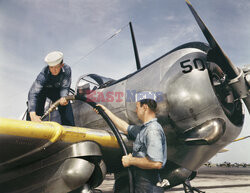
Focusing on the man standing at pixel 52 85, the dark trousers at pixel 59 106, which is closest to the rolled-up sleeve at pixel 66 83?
the man standing at pixel 52 85

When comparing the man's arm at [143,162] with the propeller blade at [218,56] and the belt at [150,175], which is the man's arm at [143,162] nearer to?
the belt at [150,175]

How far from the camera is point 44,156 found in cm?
285

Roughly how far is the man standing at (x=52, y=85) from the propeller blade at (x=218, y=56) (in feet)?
7.28

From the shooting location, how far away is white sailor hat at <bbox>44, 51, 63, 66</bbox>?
3546 millimetres

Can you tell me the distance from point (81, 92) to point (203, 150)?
251 cm

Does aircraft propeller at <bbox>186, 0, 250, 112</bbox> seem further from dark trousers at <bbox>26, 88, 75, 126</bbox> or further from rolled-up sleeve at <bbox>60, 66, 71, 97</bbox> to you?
dark trousers at <bbox>26, 88, 75, 126</bbox>

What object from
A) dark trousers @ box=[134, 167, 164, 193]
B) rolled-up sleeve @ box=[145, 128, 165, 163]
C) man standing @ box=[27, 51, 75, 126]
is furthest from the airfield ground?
rolled-up sleeve @ box=[145, 128, 165, 163]

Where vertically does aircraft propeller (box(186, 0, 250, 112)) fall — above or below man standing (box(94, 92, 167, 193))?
above

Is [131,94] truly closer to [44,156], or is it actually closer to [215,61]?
[215,61]

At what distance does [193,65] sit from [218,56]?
0.33 metres

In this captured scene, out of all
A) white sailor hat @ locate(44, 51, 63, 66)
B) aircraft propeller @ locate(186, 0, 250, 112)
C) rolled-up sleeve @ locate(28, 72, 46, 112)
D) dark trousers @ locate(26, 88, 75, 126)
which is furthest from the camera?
dark trousers @ locate(26, 88, 75, 126)

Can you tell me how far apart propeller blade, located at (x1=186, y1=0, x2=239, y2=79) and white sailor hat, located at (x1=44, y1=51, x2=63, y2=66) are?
2161 millimetres

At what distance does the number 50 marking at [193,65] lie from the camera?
296 cm

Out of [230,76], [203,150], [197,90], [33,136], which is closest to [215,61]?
[230,76]
